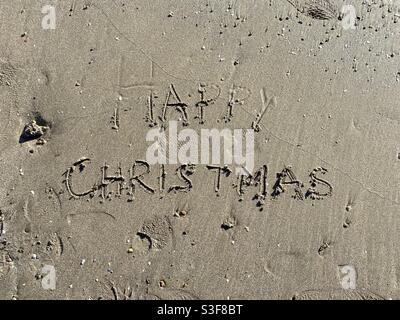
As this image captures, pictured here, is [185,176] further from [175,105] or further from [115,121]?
[115,121]

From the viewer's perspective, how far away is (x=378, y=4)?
6164 millimetres

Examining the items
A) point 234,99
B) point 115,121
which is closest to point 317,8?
point 234,99

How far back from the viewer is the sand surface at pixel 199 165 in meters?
5.85

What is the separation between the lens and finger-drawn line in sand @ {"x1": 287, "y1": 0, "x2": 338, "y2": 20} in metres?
6.15

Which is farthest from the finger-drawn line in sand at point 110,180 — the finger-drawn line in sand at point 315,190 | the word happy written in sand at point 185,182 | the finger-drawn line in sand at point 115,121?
the finger-drawn line in sand at point 315,190

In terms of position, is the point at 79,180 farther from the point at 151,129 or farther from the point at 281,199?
the point at 281,199

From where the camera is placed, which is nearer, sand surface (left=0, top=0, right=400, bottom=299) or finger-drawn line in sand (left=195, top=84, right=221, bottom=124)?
sand surface (left=0, top=0, right=400, bottom=299)

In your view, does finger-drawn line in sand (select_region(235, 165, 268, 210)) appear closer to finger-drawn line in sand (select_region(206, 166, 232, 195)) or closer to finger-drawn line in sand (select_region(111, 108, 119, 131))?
finger-drawn line in sand (select_region(206, 166, 232, 195))

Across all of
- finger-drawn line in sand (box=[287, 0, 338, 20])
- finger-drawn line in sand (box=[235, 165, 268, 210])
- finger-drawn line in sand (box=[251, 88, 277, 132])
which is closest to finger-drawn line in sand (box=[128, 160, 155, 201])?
finger-drawn line in sand (box=[235, 165, 268, 210])

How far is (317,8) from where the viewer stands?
243 inches

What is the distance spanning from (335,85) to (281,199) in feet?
5.15

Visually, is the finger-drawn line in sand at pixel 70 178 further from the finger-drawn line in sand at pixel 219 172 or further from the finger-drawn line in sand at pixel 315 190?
the finger-drawn line in sand at pixel 315 190

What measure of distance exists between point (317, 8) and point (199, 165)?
249cm

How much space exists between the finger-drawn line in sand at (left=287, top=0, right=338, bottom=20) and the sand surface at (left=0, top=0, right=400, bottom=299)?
0.02m
